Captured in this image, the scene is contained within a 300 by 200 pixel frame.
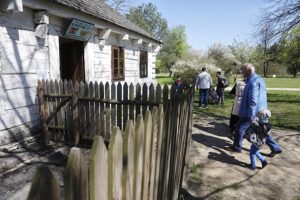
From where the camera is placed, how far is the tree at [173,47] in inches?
2424

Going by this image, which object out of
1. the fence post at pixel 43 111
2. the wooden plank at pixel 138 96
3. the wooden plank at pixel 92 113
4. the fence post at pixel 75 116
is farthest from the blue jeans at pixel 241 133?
the fence post at pixel 43 111

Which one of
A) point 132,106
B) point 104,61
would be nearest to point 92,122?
point 132,106

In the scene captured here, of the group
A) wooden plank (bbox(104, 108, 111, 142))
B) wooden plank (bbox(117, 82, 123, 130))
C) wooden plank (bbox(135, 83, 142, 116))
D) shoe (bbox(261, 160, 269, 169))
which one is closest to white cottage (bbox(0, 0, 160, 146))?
wooden plank (bbox(104, 108, 111, 142))

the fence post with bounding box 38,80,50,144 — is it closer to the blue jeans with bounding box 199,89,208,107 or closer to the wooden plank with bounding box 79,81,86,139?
the wooden plank with bounding box 79,81,86,139

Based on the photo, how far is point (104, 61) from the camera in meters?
8.87

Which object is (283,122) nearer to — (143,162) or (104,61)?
(104,61)

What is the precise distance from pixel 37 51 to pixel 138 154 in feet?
16.5

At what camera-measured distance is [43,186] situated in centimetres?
84

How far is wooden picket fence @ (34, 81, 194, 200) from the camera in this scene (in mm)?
1044

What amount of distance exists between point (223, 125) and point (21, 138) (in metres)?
5.89

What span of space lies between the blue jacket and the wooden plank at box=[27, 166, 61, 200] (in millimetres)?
4379

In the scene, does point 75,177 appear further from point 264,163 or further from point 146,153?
point 264,163

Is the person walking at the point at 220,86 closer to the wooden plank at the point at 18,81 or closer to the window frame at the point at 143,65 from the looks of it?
the window frame at the point at 143,65

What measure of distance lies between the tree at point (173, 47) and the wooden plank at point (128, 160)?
57.4m
